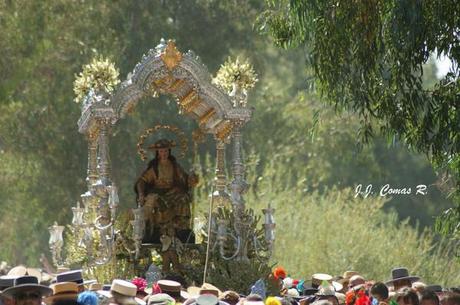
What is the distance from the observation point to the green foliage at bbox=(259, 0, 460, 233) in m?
17.3

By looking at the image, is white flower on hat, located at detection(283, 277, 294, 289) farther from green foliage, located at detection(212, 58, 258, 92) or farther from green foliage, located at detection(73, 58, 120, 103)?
green foliage, located at detection(73, 58, 120, 103)

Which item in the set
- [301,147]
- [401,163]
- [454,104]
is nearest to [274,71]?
[401,163]

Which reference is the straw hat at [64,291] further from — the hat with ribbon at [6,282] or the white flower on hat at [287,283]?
the white flower on hat at [287,283]

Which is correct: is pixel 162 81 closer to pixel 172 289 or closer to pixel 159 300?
pixel 172 289

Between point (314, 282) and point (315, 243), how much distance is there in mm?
14965

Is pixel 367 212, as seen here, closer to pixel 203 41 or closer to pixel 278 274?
pixel 203 41

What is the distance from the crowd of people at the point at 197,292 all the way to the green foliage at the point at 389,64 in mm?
1614

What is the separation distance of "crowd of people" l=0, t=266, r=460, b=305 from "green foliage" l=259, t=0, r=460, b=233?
5.29 feet

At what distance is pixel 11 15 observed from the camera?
3788 centimetres

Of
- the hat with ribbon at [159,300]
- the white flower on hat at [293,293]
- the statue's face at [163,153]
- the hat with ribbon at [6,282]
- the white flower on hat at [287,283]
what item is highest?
the statue's face at [163,153]

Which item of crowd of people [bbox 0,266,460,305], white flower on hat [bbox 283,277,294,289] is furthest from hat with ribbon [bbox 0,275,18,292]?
white flower on hat [bbox 283,277,294,289]

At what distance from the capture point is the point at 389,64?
18.0 metres

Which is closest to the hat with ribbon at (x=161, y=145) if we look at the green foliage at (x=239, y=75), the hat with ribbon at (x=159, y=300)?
the green foliage at (x=239, y=75)

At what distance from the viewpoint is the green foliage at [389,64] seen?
17.3m
